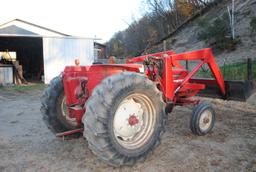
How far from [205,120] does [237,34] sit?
56.0 ft

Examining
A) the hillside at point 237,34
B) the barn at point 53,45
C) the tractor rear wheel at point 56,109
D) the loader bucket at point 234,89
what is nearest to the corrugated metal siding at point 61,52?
the barn at point 53,45

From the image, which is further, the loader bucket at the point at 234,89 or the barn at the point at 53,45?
the barn at the point at 53,45

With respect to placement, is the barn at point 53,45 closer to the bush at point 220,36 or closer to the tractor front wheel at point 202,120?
the bush at point 220,36

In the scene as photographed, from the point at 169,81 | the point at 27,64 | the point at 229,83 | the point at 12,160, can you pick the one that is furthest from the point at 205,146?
the point at 27,64

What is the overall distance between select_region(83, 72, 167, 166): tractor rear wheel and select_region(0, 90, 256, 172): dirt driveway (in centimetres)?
26

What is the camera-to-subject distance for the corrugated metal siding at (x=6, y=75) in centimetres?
1577

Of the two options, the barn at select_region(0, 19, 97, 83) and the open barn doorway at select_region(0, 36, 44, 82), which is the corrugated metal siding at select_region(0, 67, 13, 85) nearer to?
the barn at select_region(0, 19, 97, 83)

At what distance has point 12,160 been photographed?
13.5ft

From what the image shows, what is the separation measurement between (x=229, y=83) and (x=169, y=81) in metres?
1.77

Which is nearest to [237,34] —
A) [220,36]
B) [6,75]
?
[220,36]

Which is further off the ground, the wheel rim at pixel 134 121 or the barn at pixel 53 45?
the barn at pixel 53 45

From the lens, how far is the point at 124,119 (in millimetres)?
3814

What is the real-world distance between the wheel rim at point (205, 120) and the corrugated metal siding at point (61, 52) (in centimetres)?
1261

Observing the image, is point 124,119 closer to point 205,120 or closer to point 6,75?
point 205,120
